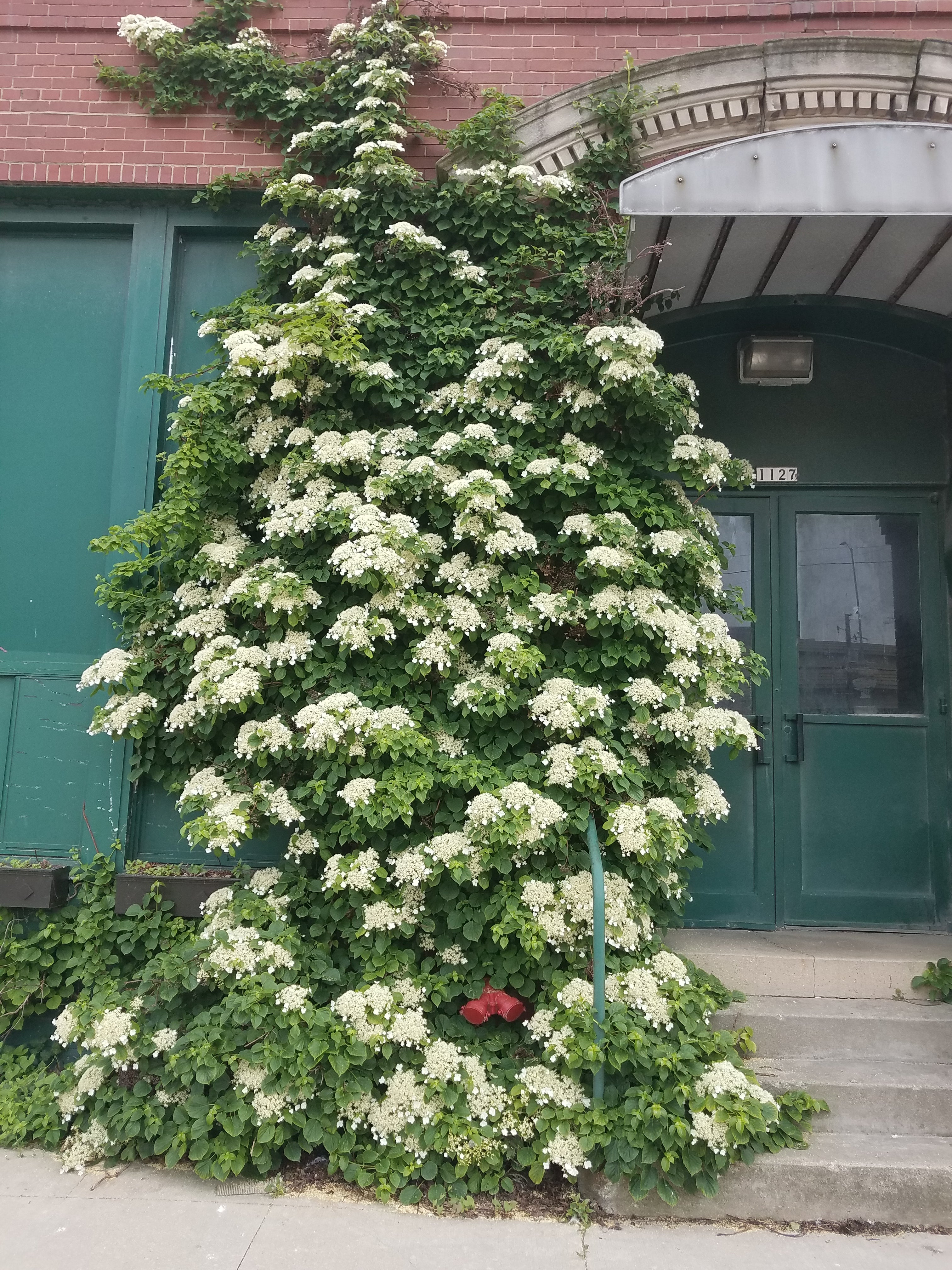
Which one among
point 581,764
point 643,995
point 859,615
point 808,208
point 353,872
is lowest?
point 643,995

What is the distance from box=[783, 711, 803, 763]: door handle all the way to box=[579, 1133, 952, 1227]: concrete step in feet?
6.93

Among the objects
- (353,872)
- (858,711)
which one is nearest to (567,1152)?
(353,872)

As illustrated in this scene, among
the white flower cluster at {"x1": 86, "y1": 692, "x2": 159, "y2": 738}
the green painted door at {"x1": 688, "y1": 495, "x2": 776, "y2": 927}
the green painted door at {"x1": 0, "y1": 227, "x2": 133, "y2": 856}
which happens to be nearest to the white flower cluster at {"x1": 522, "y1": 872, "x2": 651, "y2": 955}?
the green painted door at {"x1": 688, "y1": 495, "x2": 776, "y2": 927}

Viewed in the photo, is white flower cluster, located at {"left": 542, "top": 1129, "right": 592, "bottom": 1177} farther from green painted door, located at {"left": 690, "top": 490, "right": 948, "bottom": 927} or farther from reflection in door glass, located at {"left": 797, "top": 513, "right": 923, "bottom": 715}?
reflection in door glass, located at {"left": 797, "top": 513, "right": 923, "bottom": 715}

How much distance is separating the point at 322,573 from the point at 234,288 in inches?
82.2

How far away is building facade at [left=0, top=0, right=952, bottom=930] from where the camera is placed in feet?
14.7

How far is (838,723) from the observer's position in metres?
4.86

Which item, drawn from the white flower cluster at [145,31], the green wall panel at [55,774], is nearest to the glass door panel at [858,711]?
the green wall panel at [55,774]

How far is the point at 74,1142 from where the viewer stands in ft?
11.4

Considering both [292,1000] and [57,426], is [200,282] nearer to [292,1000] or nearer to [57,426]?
[57,426]

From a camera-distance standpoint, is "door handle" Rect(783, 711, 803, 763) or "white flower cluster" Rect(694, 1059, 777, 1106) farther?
"door handle" Rect(783, 711, 803, 763)

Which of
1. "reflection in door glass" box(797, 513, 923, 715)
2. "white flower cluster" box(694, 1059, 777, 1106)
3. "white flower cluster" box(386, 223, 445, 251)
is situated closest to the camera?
"white flower cluster" box(694, 1059, 777, 1106)

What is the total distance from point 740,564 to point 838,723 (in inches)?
42.8

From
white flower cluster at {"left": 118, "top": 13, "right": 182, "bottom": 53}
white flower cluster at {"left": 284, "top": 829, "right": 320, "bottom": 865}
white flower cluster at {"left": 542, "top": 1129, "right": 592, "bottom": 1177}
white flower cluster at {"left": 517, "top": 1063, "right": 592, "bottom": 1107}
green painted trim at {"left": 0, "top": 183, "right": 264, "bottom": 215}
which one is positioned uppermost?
white flower cluster at {"left": 118, "top": 13, "right": 182, "bottom": 53}
